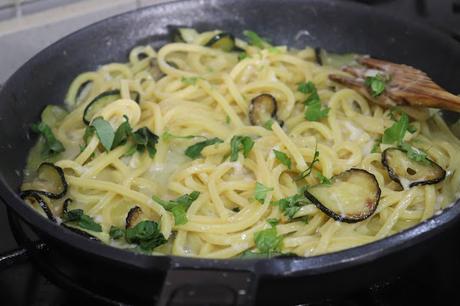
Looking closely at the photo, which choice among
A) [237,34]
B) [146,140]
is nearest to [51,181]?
[146,140]

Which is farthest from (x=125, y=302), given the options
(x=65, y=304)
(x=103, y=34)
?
(x=103, y=34)

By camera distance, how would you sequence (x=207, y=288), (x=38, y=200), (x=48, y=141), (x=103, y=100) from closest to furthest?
1. (x=207, y=288)
2. (x=38, y=200)
3. (x=48, y=141)
4. (x=103, y=100)

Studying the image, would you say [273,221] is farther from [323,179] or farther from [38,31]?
[38,31]

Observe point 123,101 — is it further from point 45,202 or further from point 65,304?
point 65,304

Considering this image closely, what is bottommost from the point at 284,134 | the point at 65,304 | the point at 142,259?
the point at 65,304

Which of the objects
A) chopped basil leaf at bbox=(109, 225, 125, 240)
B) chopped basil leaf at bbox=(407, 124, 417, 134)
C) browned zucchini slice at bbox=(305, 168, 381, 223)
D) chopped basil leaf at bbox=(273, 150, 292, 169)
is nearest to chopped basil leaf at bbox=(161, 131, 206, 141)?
chopped basil leaf at bbox=(273, 150, 292, 169)

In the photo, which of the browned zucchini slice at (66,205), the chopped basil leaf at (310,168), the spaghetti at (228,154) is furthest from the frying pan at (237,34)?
the chopped basil leaf at (310,168)

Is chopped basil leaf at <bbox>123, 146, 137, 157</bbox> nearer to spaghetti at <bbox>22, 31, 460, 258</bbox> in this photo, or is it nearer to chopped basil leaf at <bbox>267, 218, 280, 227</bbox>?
spaghetti at <bbox>22, 31, 460, 258</bbox>
